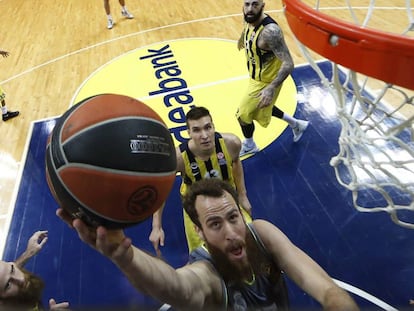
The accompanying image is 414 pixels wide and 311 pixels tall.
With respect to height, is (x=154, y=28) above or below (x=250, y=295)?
below

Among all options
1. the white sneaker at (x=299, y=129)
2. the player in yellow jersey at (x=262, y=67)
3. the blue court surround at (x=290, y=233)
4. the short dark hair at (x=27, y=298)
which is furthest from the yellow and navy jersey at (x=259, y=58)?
the short dark hair at (x=27, y=298)

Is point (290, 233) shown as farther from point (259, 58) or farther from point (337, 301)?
point (337, 301)

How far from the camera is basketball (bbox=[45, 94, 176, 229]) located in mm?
1343

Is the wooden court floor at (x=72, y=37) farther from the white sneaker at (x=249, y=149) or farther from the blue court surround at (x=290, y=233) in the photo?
the white sneaker at (x=249, y=149)

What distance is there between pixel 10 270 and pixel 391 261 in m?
2.66

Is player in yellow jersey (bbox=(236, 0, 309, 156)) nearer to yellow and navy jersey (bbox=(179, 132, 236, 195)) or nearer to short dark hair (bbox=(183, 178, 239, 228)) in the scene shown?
yellow and navy jersey (bbox=(179, 132, 236, 195))

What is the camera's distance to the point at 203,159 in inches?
114

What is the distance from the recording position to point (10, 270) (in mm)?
2064

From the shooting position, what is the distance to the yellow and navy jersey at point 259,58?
11.9 ft

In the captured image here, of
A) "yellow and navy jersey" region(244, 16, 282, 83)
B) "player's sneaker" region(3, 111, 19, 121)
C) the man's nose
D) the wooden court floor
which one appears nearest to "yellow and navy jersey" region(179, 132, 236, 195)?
the man's nose

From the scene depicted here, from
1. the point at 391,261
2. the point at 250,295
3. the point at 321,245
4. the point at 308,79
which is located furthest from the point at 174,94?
the point at 250,295

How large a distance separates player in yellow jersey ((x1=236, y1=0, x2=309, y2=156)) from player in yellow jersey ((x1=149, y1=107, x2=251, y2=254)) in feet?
2.47

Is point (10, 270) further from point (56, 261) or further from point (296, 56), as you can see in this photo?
point (296, 56)

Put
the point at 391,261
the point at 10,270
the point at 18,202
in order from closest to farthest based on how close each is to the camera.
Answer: the point at 10,270
the point at 391,261
the point at 18,202
